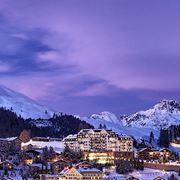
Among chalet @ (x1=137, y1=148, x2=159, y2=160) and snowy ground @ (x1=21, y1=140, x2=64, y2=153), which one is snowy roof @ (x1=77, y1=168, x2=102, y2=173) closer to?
chalet @ (x1=137, y1=148, x2=159, y2=160)

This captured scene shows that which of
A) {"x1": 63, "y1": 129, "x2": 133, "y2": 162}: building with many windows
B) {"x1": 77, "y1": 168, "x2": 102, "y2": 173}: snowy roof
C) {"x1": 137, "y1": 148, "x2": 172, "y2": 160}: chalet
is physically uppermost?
{"x1": 63, "y1": 129, "x2": 133, "y2": 162}: building with many windows

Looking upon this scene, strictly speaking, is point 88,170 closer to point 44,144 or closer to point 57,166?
point 57,166

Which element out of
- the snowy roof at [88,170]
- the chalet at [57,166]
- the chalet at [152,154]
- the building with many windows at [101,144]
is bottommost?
the snowy roof at [88,170]

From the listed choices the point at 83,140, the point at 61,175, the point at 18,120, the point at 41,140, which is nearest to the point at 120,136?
the point at 83,140

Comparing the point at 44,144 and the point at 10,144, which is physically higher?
the point at 44,144

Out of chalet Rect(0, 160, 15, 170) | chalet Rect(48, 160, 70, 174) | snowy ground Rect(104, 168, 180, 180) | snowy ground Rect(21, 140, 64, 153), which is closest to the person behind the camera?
snowy ground Rect(104, 168, 180, 180)

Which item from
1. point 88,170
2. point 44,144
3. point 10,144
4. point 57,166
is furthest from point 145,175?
point 44,144

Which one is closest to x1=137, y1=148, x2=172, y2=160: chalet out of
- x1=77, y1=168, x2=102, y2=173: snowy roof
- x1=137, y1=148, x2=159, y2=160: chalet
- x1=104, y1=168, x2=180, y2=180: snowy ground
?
x1=137, y1=148, x2=159, y2=160: chalet

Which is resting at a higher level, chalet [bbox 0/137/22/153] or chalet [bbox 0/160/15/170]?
chalet [bbox 0/137/22/153]

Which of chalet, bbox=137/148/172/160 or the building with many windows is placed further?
chalet, bbox=137/148/172/160

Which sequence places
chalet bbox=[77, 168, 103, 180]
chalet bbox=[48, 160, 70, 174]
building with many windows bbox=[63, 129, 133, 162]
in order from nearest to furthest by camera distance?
chalet bbox=[77, 168, 103, 180]
chalet bbox=[48, 160, 70, 174]
building with many windows bbox=[63, 129, 133, 162]

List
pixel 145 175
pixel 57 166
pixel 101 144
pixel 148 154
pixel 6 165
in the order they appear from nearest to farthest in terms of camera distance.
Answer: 1. pixel 6 165
2. pixel 145 175
3. pixel 57 166
4. pixel 101 144
5. pixel 148 154

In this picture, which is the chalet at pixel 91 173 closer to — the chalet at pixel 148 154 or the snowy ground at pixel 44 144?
the chalet at pixel 148 154

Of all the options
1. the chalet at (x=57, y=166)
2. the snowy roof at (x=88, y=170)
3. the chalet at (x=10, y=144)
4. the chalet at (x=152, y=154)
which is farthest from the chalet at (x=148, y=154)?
the chalet at (x=10, y=144)
